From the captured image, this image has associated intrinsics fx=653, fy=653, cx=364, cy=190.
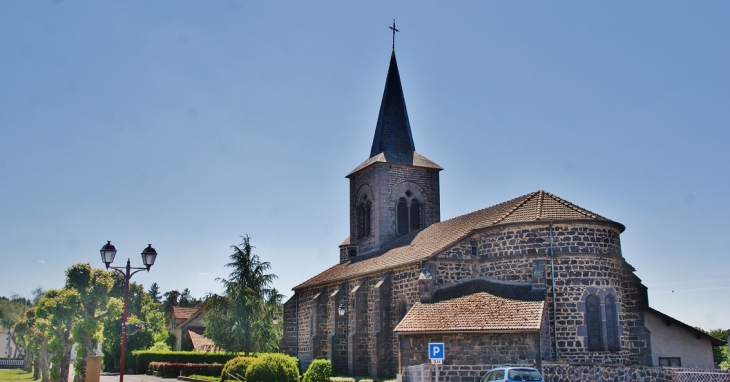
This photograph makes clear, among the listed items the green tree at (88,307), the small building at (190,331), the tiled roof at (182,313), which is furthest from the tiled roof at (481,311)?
the tiled roof at (182,313)

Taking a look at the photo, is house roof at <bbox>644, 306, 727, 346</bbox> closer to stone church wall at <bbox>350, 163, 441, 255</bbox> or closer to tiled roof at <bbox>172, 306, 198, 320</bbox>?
stone church wall at <bbox>350, 163, 441, 255</bbox>

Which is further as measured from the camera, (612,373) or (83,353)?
(83,353)

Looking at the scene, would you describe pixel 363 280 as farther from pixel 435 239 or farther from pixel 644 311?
pixel 644 311

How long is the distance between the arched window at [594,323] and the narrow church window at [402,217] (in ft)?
56.1

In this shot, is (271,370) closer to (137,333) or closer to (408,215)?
(408,215)

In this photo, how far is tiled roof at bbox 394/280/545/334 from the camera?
23.2 meters

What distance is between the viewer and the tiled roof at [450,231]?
1056 inches

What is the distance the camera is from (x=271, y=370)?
2833cm

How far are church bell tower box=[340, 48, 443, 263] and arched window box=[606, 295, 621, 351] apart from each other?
14.8 m

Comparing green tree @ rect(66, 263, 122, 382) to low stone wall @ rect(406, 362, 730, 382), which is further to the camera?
green tree @ rect(66, 263, 122, 382)

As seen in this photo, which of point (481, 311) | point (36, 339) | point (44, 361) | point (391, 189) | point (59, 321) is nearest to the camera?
point (481, 311)

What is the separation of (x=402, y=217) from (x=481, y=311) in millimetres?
17347

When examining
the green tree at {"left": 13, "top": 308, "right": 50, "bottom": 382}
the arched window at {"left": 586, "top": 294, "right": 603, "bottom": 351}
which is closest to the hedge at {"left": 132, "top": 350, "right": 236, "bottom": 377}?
the green tree at {"left": 13, "top": 308, "right": 50, "bottom": 382}

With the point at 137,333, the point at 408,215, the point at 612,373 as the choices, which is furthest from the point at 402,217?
the point at 137,333
